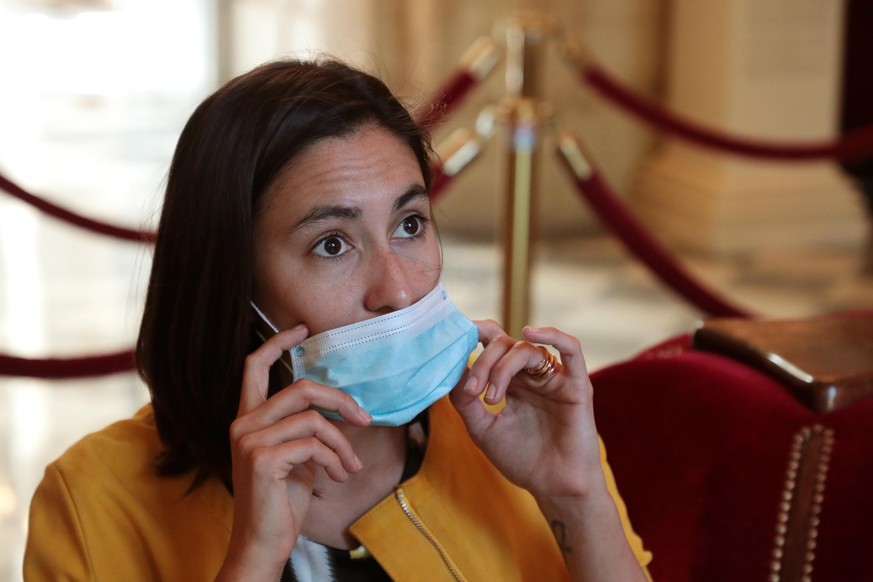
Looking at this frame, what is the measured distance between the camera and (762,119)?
276 inches

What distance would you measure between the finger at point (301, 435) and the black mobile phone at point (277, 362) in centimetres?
14

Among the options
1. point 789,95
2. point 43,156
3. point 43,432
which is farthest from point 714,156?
point 43,156

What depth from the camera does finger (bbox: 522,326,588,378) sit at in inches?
Result: 64.4

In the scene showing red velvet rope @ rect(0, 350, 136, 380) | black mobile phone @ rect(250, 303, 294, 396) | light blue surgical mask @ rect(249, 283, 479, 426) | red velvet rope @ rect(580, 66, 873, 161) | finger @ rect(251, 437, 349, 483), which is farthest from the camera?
red velvet rope @ rect(580, 66, 873, 161)

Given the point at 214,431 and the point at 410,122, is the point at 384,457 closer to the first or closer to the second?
the point at 214,431

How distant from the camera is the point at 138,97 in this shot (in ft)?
36.7

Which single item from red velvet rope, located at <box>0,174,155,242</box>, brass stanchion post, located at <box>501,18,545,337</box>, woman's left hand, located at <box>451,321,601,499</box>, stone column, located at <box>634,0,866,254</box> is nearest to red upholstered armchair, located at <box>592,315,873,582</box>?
woman's left hand, located at <box>451,321,601,499</box>

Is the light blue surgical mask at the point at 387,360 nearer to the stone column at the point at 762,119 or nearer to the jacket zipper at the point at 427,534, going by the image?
the jacket zipper at the point at 427,534

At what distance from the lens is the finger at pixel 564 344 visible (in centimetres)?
163

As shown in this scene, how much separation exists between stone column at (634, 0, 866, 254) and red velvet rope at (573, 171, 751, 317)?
121 inches

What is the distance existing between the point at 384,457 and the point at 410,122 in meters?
0.50

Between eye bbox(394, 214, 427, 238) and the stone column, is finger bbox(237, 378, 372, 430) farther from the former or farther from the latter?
the stone column

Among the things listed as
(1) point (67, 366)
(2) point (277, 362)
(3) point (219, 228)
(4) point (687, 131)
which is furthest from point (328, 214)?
(4) point (687, 131)

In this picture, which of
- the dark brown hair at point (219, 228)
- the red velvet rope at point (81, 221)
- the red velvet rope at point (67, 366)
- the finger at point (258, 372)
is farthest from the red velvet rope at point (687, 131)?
the finger at point (258, 372)
